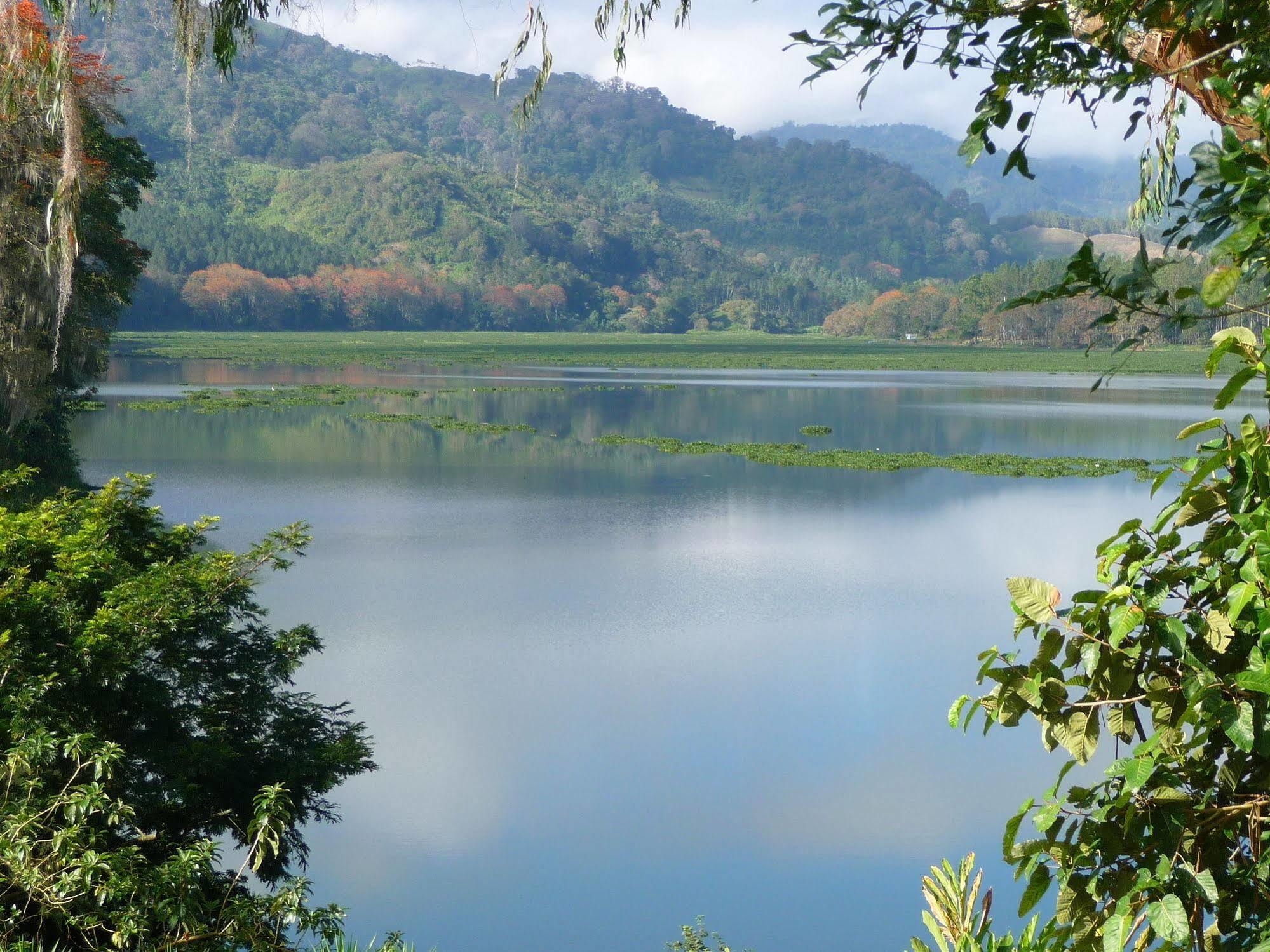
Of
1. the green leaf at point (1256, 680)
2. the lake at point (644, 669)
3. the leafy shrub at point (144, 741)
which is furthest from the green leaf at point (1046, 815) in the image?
the lake at point (644, 669)

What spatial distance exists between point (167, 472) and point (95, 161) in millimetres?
6331

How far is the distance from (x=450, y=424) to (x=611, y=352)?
5332 centimetres

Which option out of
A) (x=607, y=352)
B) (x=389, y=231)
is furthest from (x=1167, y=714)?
(x=389, y=231)

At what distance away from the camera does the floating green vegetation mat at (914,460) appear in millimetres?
21781

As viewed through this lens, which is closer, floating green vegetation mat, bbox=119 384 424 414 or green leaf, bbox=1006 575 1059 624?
green leaf, bbox=1006 575 1059 624

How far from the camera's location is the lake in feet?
21.1

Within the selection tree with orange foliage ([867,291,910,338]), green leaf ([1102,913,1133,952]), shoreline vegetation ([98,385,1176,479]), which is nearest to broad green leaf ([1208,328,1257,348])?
green leaf ([1102,913,1133,952])

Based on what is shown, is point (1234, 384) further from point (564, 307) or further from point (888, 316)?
point (564, 307)

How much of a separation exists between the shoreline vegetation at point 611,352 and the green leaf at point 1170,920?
45.5 meters

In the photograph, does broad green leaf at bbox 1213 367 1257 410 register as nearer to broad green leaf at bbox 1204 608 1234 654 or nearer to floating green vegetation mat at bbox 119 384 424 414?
broad green leaf at bbox 1204 608 1234 654

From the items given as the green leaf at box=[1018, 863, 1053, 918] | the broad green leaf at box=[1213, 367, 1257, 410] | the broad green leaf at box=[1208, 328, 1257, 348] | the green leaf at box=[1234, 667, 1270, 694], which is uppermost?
the broad green leaf at box=[1208, 328, 1257, 348]

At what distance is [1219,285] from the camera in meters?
2.12

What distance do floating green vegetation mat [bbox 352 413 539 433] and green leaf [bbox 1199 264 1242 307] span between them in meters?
25.1

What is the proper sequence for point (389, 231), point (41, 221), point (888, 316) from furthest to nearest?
point (389, 231), point (888, 316), point (41, 221)
